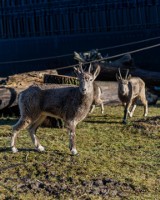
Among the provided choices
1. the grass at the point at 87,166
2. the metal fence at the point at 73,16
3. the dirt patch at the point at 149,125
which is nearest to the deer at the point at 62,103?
the grass at the point at 87,166

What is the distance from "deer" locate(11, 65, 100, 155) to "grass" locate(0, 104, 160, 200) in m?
0.45

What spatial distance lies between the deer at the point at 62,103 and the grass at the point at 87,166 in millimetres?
446

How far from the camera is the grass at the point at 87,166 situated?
743 cm

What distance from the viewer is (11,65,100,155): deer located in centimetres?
885

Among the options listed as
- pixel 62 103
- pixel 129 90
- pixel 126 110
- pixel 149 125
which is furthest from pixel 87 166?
pixel 129 90

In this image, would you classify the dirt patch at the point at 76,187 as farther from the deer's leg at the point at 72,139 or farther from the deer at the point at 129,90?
the deer at the point at 129,90

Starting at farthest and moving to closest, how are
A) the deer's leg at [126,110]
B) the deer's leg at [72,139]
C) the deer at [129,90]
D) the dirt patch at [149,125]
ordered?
the deer at [129,90] → the deer's leg at [126,110] → the dirt patch at [149,125] → the deer's leg at [72,139]

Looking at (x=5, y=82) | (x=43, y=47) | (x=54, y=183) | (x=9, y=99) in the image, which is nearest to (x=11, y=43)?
(x=43, y=47)

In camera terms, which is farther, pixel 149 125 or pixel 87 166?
pixel 149 125

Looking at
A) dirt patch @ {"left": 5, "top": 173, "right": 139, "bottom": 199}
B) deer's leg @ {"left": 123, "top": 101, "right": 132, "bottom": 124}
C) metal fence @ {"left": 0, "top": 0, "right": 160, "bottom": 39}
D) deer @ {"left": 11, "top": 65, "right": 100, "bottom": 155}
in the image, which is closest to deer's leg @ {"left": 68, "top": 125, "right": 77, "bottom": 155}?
deer @ {"left": 11, "top": 65, "right": 100, "bottom": 155}

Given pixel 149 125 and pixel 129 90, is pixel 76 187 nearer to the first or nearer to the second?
pixel 149 125

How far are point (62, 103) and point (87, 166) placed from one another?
3.93 ft

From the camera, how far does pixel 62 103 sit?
891cm

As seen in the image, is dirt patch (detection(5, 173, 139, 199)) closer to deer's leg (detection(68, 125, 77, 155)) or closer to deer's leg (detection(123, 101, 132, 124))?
deer's leg (detection(68, 125, 77, 155))
